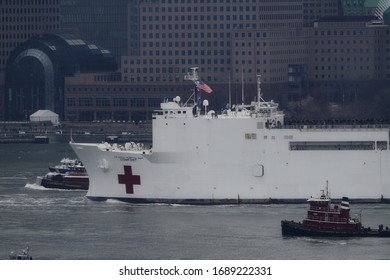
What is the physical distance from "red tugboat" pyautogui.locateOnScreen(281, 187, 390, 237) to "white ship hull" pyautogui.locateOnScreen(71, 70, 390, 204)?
9.22 m

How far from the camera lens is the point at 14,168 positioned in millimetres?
119938

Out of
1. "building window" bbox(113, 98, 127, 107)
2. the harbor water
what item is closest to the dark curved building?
"building window" bbox(113, 98, 127, 107)

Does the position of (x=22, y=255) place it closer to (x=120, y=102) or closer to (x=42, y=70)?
(x=120, y=102)

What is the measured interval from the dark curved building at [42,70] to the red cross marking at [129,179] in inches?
3111

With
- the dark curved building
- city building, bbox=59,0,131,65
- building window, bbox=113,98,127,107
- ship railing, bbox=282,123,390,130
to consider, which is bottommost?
ship railing, bbox=282,123,390,130

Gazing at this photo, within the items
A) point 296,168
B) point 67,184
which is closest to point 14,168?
point 67,184

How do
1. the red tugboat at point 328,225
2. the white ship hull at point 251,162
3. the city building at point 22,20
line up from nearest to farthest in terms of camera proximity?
1. the red tugboat at point 328,225
2. the white ship hull at point 251,162
3. the city building at point 22,20

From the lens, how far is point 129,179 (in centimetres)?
9600

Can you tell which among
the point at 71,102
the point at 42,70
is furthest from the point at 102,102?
the point at 42,70

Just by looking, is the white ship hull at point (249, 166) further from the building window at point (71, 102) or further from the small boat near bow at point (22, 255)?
the building window at point (71, 102)

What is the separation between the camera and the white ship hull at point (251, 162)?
312 feet

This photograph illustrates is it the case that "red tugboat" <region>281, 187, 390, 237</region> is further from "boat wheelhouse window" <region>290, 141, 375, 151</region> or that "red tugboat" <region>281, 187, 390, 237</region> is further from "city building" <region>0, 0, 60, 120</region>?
"city building" <region>0, 0, 60, 120</region>

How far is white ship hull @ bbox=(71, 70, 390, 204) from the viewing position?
95062mm

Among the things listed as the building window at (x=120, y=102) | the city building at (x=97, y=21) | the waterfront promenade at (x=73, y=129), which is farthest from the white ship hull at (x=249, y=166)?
the city building at (x=97, y=21)
